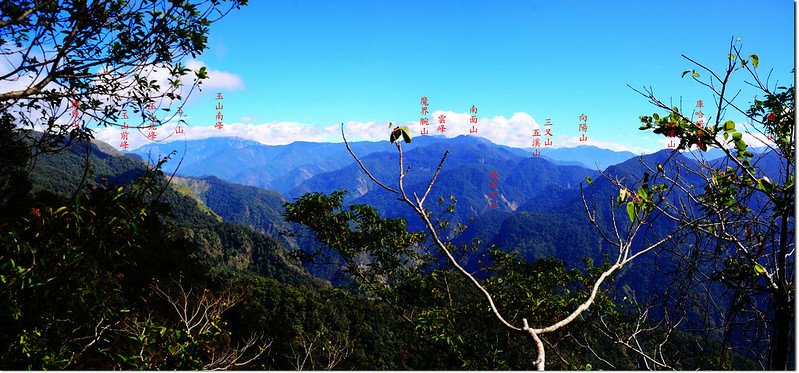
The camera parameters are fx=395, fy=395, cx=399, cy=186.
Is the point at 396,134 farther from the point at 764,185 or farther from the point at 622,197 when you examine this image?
the point at 764,185

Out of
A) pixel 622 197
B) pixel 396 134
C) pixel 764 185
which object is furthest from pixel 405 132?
pixel 764 185

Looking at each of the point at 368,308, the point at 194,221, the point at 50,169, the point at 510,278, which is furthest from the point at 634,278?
the point at 50,169

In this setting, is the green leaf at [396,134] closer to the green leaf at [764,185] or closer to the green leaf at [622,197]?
the green leaf at [622,197]

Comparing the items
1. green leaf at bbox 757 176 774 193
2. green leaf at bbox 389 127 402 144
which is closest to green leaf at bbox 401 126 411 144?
green leaf at bbox 389 127 402 144

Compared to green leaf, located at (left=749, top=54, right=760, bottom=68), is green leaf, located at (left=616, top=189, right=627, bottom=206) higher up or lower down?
lower down

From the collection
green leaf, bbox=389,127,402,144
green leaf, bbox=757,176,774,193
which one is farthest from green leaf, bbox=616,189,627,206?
green leaf, bbox=389,127,402,144

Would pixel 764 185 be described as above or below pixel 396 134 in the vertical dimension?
below

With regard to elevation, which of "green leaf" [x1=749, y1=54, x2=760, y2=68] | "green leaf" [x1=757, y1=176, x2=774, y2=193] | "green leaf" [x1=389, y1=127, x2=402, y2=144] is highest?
"green leaf" [x1=749, y1=54, x2=760, y2=68]

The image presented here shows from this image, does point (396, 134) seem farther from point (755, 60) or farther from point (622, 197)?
point (755, 60)

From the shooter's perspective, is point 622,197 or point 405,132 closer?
point 622,197

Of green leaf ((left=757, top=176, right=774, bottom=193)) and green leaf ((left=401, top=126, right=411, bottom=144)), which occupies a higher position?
green leaf ((left=401, top=126, right=411, bottom=144))

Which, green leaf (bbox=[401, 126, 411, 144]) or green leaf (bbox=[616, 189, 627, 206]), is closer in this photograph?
green leaf (bbox=[616, 189, 627, 206])

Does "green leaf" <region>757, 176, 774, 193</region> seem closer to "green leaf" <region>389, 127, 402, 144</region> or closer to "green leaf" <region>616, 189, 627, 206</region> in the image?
"green leaf" <region>616, 189, 627, 206</region>

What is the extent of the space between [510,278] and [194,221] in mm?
123995
